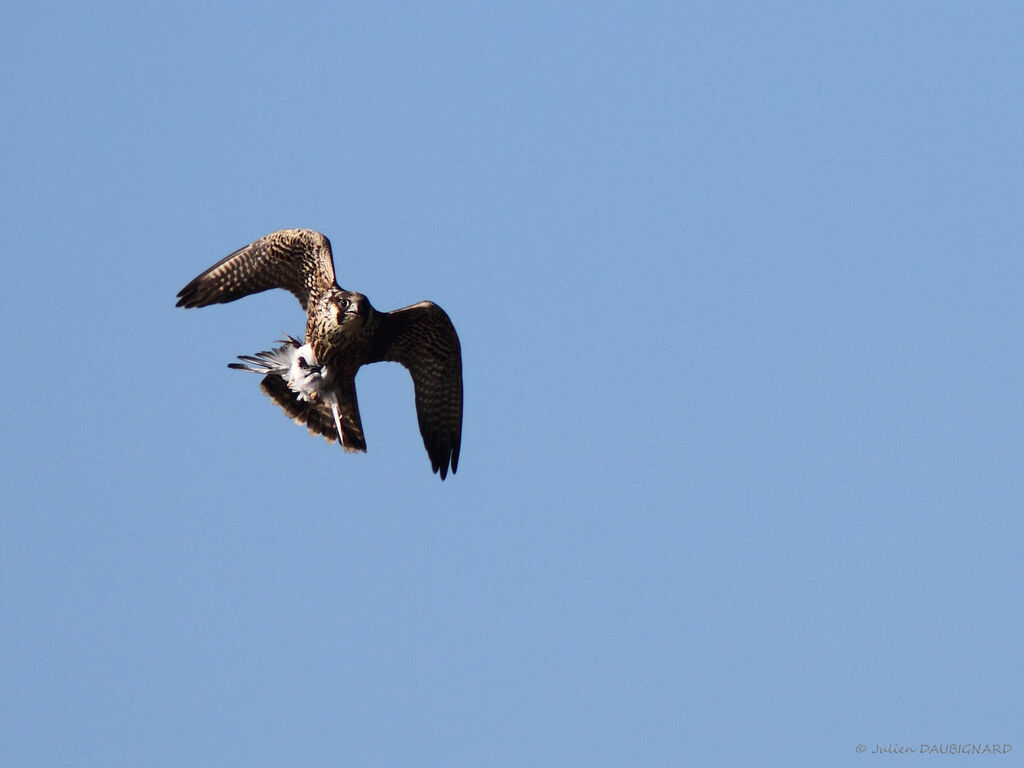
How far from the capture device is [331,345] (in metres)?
17.9

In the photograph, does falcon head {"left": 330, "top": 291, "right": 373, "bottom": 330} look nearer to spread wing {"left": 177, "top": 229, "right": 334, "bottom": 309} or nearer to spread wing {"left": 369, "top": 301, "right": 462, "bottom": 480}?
spread wing {"left": 369, "top": 301, "right": 462, "bottom": 480}

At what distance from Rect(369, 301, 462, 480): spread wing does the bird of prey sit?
0.04 feet

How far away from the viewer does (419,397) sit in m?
19.7

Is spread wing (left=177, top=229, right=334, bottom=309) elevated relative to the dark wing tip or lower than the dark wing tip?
elevated

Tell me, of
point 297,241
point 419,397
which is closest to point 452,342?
point 419,397

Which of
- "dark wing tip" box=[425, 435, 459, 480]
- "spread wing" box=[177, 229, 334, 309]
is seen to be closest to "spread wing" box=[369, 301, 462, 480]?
"dark wing tip" box=[425, 435, 459, 480]

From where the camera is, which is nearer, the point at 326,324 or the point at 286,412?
the point at 326,324

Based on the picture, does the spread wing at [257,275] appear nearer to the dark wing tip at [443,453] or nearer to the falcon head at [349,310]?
the falcon head at [349,310]

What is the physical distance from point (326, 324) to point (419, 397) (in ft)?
7.51

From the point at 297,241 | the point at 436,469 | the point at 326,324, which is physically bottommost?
the point at 436,469

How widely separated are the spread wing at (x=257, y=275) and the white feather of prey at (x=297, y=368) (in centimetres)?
84

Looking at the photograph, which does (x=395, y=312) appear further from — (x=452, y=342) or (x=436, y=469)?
(x=436, y=469)

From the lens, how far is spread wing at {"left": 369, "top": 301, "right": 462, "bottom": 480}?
18.6 metres

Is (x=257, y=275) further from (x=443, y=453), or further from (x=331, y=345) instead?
(x=443, y=453)
